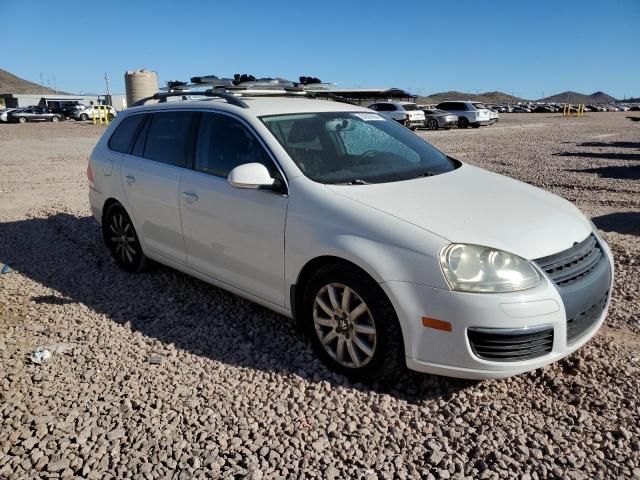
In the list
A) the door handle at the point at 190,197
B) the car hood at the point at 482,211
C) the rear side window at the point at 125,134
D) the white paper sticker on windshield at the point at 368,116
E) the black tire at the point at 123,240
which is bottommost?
the black tire at the point at 123,240

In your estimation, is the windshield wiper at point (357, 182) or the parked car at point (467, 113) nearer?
the windshield wiper at point (357, 182)

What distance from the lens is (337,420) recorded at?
120 inches

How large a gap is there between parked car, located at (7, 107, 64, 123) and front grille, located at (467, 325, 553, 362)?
46.7m

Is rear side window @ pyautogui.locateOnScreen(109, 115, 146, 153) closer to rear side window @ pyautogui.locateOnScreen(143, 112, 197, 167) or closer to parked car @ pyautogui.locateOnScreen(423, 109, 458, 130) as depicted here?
rear side window @ pyautogui.locateOnScreen(143, 112, 197, 167)

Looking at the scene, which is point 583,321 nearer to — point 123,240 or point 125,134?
point 123,240

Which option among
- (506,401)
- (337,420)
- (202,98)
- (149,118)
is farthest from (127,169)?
(506,401)

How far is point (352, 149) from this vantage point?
4180 mm

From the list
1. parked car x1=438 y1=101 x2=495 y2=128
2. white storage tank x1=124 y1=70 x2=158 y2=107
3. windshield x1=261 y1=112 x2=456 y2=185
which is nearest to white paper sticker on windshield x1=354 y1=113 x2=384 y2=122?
windshield x1=261 y1=112 x2=456 y2=185

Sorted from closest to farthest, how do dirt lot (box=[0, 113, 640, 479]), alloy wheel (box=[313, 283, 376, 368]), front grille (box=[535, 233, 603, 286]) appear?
dirt lot (box=[0, 113, 640, 479]), front grille (box=[535, 233, 603, 286]), alloy wheel (box=[313, 283, 376, 368])

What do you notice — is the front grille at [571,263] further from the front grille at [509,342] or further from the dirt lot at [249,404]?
the dirt lot at [249,404]

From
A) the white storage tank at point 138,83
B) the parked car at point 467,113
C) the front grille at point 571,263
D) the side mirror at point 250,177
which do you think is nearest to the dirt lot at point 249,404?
the front grille at point 571,263

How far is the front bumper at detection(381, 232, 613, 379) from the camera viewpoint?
2861 mm

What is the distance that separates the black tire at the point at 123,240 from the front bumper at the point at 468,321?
3112 mm

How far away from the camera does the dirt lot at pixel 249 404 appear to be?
2715 mm
